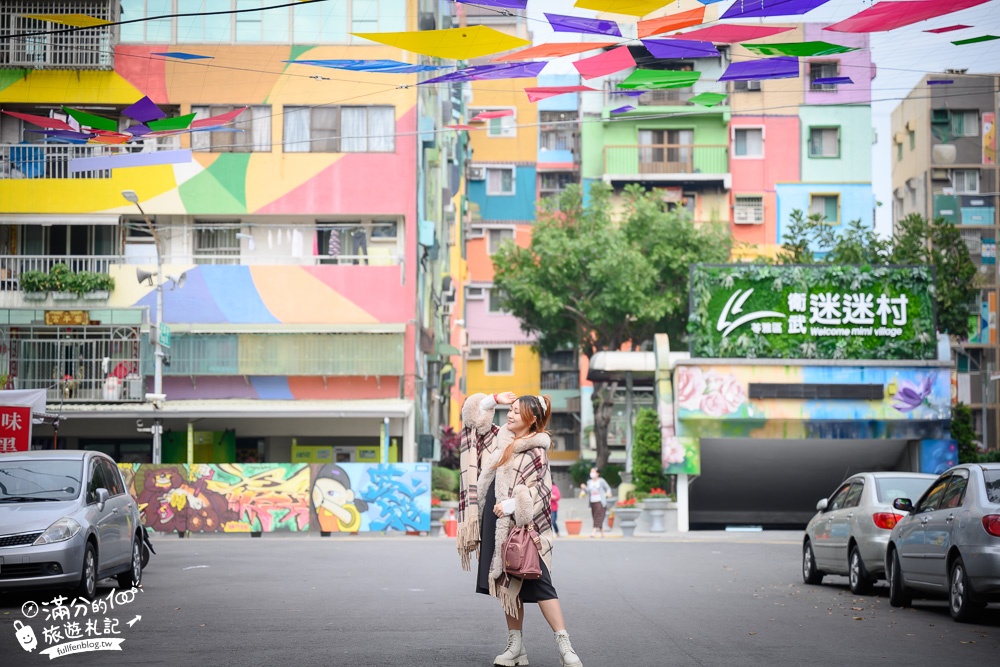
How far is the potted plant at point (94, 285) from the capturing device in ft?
128

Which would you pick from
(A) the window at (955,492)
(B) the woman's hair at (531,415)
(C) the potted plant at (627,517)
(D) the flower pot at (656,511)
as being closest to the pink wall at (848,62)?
(D) the flower pot at (656,511)

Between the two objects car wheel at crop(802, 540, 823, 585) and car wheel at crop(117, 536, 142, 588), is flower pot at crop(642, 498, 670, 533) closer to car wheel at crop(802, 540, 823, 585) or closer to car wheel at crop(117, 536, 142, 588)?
car wheel at crop(802, 540, 823, 585)

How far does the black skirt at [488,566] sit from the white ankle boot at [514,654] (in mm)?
358

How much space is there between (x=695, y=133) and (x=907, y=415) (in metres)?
23.6

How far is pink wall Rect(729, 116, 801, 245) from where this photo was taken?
2270 inches

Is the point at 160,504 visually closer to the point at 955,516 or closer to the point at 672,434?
the point at 672,434

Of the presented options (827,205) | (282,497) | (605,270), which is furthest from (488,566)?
(827,205)

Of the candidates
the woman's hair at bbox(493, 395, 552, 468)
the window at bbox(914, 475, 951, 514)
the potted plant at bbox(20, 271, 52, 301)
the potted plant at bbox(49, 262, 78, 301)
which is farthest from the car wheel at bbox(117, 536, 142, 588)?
the potted plant at bbox(20, 271, 52, 301)

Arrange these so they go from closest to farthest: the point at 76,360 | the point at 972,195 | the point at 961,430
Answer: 1. the point at 961,430
2. the point at 76,360
3. the point at 972,195

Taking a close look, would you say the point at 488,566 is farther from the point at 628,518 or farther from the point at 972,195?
the point at 972,195

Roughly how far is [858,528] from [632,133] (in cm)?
4346

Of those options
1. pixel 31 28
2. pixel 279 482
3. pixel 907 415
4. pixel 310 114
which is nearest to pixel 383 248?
pixel 310 114

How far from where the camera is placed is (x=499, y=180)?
63.5 metres

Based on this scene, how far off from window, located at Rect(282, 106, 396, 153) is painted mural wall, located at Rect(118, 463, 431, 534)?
34.3 feet
